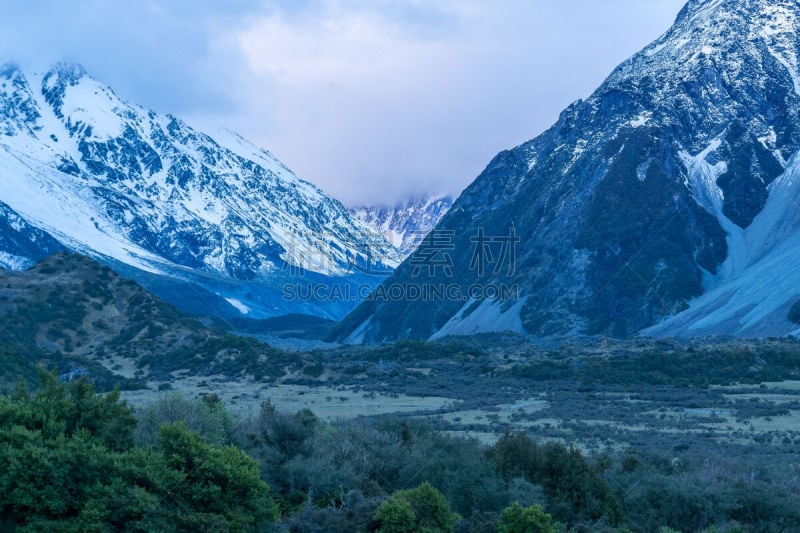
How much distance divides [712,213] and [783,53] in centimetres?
4387

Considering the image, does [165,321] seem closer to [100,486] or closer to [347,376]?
[347,376]

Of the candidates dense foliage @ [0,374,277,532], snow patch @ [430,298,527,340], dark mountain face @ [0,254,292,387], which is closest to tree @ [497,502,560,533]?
dense foliage @ [0,374,277,532]

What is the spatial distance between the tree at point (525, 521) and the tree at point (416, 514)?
1192 mm

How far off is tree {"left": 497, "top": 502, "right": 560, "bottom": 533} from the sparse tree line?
0.09 ft

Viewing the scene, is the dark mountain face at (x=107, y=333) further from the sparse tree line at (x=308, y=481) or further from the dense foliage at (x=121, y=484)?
the dense foliage at (x=121, y=484)

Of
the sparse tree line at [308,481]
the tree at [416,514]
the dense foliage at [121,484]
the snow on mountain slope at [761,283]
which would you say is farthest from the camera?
the snow on mountain slope at [761,283]

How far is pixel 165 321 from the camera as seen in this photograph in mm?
80250

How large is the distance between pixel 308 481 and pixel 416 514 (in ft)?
13.0

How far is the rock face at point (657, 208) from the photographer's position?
122 metres

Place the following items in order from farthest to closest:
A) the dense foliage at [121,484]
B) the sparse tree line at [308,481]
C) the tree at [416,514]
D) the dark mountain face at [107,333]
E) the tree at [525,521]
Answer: the dark mountain face at [107,333] < the tree at [416,514] < the sparse tree line at [308,481] < the tree at [525,521] < the dense foliage at [121,484]

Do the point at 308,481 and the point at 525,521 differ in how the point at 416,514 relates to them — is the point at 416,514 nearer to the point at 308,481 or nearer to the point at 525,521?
the point at 525,521

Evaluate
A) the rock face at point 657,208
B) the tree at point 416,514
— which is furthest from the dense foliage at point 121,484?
the rock face at point 657,208

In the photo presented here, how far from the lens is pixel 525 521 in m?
16.4

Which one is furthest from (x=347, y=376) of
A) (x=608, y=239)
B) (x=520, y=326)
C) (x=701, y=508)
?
(x=608, y=239)
